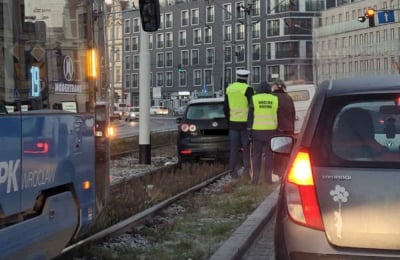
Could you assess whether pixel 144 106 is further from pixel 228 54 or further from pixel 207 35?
pixel 207 35

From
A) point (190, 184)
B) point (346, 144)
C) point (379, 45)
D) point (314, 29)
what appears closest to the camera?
point (346, 144)

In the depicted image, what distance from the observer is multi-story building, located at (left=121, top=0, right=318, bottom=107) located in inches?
3536

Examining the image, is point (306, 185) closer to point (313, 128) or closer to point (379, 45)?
point (313, 128)

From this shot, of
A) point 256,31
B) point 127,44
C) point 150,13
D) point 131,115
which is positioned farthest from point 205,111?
point 127,44

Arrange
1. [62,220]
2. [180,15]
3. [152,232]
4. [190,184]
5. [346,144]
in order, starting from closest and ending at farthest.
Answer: [346,144], [62,220], [152,232], [190,184], [180,15]

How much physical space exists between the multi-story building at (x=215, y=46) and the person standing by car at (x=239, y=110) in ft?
228

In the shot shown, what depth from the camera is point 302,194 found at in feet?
12.6

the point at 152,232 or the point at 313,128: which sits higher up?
the point at 313,128

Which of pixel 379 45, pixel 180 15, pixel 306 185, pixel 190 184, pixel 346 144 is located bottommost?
pixel 190 184

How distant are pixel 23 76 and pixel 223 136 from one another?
10.1m

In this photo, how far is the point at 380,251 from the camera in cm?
362

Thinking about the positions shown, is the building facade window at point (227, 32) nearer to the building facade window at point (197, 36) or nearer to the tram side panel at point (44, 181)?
the building facade window at point (197, 36)

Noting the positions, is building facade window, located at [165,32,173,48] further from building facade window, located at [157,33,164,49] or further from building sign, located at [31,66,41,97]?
building sign, located at [31,66,41,97]

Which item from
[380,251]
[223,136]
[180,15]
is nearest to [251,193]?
[223,136]
